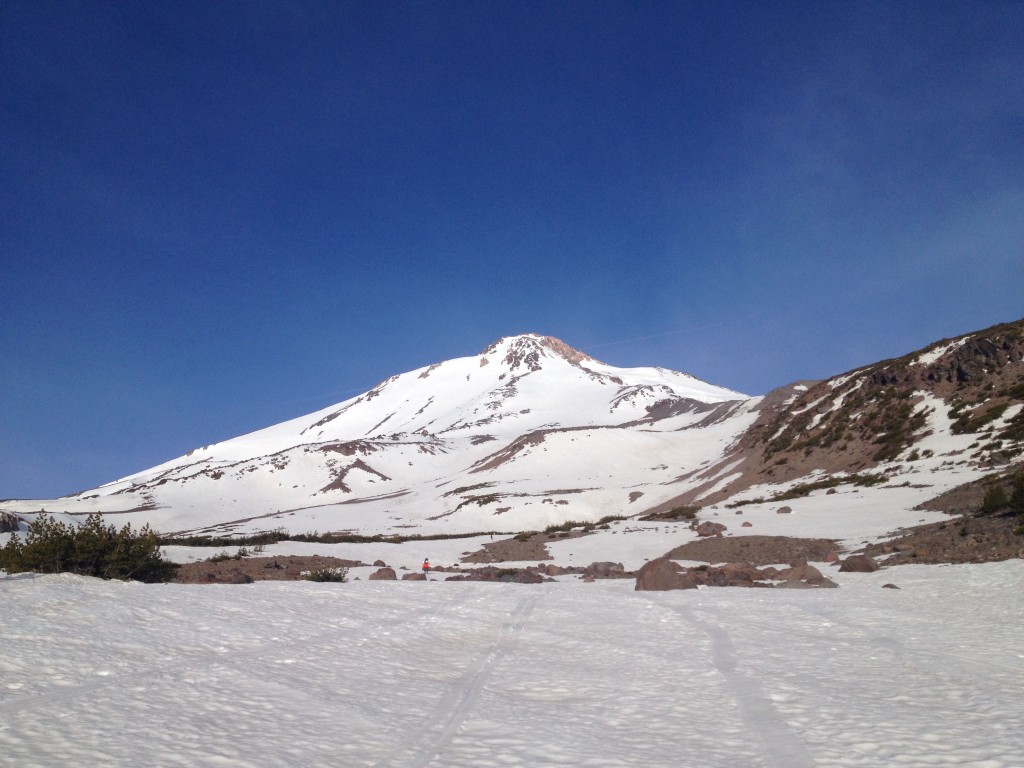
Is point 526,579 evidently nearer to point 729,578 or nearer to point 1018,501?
point 729,578

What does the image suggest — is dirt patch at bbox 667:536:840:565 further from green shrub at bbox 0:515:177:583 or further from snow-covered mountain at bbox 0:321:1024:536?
green shrub at bbox 0:515:177:583

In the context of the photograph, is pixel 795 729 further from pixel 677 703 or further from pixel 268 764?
pixel 268 764

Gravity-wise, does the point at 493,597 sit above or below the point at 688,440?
below

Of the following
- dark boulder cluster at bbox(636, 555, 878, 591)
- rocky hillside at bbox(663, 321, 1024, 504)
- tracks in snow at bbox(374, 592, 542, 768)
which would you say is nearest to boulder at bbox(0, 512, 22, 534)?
dark boulder cluster at bbox(636, 555, 878, 591)

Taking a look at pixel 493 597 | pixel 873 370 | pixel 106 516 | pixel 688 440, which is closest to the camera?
pixel 493 597

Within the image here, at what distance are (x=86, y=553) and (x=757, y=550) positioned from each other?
827 inches

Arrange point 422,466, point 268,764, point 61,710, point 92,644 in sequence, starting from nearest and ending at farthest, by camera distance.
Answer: point 268,764, point 61,710, point 92,644, point 422,466

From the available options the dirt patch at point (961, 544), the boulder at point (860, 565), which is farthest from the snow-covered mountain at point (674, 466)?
the boulder at point (860, 565)

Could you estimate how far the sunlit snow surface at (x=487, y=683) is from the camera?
4.44 meters

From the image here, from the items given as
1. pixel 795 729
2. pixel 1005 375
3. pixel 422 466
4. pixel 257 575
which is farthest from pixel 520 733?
pixel 422 466

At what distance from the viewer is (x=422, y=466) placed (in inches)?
4678

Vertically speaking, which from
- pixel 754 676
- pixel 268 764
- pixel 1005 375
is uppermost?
pixel 1005 375

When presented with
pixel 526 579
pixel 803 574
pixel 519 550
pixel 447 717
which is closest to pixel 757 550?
pixel 803 574

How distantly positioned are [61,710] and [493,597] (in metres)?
9.39
